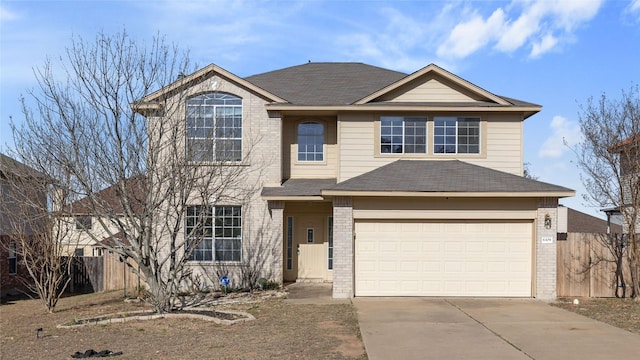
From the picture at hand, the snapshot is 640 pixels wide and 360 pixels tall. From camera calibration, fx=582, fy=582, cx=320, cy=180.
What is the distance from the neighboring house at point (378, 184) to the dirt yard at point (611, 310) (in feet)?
3.11

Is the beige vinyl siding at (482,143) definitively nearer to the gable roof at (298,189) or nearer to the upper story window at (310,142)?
the gable roof at (298,189)

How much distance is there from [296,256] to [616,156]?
33.1ft

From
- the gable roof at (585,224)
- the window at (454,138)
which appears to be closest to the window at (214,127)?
the window at (454,138)

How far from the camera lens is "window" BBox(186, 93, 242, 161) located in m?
14.2

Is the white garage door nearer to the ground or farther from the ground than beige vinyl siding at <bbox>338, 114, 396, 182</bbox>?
nearer to the ground

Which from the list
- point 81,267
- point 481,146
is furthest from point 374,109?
point 81,267

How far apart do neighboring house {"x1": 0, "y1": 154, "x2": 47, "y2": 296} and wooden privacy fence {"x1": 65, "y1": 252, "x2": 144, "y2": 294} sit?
63.9 inches

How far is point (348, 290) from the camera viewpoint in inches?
605

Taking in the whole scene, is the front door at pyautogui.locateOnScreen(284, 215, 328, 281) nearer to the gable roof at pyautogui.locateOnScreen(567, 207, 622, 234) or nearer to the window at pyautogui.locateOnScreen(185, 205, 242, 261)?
the window at pyautogui.locateOnScreen(185, 205, 242, 261)

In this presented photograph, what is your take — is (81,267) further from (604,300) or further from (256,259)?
(604,300)

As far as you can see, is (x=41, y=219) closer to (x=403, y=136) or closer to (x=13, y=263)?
(x=13, y=263)

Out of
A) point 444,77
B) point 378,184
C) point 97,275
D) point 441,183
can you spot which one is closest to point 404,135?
point 444,77

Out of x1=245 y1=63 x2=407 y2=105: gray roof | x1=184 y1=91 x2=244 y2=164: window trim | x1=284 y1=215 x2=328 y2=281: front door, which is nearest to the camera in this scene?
x1=184 y1=91 x2=244 y2=164: window trim

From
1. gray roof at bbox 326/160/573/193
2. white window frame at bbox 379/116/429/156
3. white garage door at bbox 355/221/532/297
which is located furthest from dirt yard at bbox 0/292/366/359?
white window frame at bbox 379/116/429/156
